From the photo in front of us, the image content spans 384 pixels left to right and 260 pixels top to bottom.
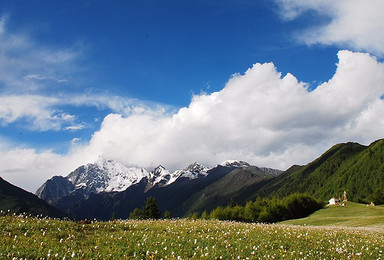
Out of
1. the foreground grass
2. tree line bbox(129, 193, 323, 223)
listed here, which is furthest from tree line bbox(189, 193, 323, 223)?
the foreground grass

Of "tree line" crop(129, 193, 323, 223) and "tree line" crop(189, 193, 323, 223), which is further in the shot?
"tree line" crop(189, 193, 323, 223)

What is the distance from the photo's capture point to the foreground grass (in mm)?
10594

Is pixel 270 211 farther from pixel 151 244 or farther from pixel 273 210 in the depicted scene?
pixel 151 244

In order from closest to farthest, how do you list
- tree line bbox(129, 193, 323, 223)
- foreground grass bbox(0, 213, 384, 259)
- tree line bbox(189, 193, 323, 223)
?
1. foreground grass bbox(0, 213, 384, 259)
2. tree line bbox(129, 193, 323, 223)
3. tree line bbox(189, 193, 323, 223)

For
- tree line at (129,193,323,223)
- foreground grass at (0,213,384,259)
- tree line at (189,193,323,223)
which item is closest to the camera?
foreground grass at (0,213,384,259)

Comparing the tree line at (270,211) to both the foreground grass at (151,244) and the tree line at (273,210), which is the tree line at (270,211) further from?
the foreground grass at (151,244)

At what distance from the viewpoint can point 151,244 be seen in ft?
41.3

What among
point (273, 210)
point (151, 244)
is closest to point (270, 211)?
point (273, 210)

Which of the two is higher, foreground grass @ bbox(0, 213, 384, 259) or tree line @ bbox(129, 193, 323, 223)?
foreground grass @ bbox(0, 213, 384, 259)

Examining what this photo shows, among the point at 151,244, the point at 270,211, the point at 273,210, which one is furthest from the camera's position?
the point at 273,210

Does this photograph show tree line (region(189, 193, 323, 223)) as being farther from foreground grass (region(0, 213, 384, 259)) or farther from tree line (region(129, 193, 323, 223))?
foreground grass (region(0, 213, 384, 259))

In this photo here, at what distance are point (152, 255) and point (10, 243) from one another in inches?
210

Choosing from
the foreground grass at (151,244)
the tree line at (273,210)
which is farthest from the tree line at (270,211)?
the foreground grass at (151,244)

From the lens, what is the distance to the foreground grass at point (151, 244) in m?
10.6
